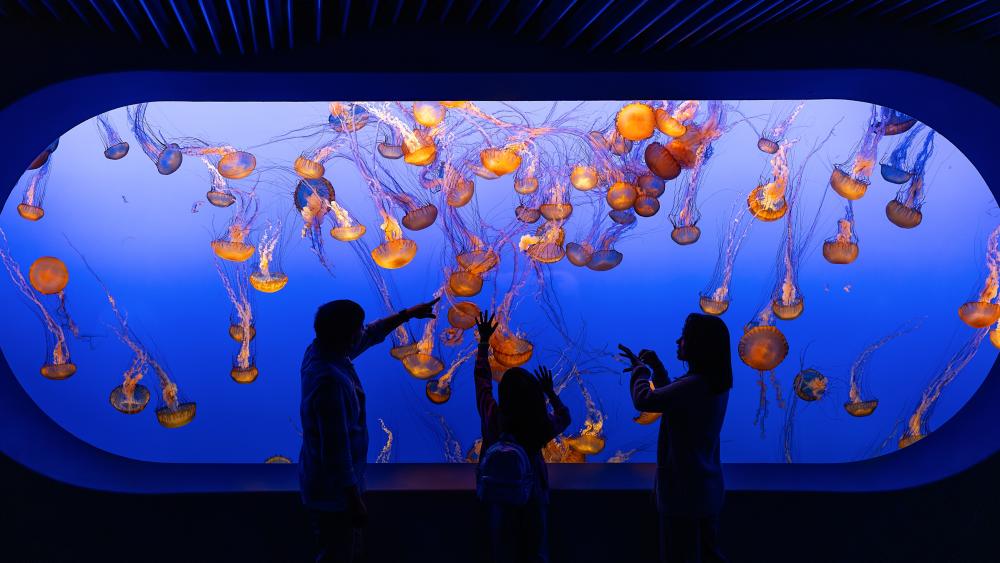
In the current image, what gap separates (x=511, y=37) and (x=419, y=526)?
2.01m

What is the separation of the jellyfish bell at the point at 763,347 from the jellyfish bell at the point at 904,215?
1.21 m

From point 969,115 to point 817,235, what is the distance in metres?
11.3

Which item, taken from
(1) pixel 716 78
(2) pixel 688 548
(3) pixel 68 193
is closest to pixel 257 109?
(3) pixel 68 193

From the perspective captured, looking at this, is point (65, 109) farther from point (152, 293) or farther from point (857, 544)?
point (152, 293)

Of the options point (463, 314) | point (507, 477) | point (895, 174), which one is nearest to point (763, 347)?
point (895, 174)

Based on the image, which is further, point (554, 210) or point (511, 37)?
point (554, 210)

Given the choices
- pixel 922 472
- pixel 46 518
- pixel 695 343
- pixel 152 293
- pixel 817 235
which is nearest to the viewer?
pixel 695 343

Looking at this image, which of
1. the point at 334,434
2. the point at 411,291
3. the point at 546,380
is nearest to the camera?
the point at 334,434

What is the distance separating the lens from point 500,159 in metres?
4.51

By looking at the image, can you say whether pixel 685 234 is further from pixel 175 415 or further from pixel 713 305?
pixel 175 415

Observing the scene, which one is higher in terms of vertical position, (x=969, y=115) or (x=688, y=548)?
(x=969, y=115)

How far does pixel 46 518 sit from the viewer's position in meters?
Answer: 2.61

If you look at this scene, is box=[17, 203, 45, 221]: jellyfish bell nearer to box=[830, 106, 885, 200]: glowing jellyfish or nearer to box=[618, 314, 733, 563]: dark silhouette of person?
box=[618, 314, 733, 563]: dark silhouette of person

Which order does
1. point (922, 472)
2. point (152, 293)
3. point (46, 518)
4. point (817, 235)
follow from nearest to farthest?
point (46, 518)
point (922, 472)
point (152, 293)
point (817, 235)
